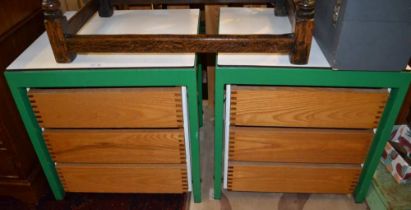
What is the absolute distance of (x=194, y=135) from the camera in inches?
40.3

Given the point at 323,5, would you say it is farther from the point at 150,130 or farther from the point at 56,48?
the point at 56,48

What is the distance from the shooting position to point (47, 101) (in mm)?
958

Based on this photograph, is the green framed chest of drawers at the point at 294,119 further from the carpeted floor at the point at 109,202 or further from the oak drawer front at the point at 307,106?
the carpeted floor at the point at 109,202

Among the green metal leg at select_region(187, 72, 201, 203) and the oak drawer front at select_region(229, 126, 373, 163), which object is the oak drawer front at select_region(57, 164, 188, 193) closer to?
the green metal leg at select_region(187, 72, 201, 203)

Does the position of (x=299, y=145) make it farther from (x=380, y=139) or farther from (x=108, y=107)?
(x=108, y=107)

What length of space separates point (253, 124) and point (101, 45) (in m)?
0.48

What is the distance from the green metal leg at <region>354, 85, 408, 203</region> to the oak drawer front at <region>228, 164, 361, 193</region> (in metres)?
0.04

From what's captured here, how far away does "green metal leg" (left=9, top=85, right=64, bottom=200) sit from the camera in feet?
3.15

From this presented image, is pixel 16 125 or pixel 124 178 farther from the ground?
pixel 16 125

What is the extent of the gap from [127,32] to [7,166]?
60 centimetres

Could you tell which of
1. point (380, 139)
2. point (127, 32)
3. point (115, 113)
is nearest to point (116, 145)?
point (115, 113)

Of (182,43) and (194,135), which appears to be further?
(194,135)

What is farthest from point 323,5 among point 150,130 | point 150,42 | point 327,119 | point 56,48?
point 56,48

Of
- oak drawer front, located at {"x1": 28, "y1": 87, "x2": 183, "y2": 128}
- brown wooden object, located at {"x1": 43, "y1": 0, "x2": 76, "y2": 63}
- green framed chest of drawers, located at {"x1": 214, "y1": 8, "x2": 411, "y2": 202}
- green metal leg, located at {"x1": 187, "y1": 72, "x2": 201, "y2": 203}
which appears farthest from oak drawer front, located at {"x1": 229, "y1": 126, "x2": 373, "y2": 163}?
brown wooden object, located at {"x1": 43, "y1": 0, "x2": 76, "y2": 63}
